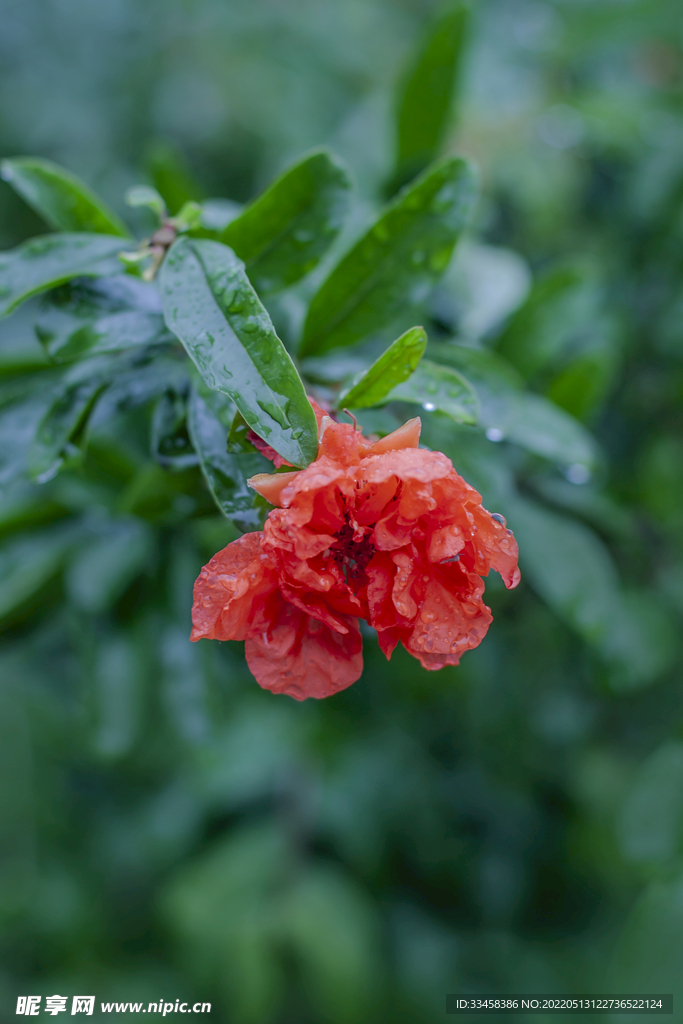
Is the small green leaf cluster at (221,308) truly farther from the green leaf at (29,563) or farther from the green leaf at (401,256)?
the green leaf at (29,563)

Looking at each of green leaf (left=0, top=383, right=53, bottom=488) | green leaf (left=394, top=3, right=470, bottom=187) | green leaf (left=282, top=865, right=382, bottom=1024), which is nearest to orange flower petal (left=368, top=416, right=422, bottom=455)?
green leaf (left=0, top=383, right=53, bottom=488)

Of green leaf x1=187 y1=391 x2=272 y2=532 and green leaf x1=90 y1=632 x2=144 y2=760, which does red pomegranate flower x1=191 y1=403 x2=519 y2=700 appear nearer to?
green leaf x1=187 y1=391 x2=272 y2=532

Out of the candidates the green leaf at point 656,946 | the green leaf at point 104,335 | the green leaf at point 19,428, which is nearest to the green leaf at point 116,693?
the green leaf at point 19,428

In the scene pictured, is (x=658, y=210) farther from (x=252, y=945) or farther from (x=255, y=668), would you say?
(x=252, y=945)

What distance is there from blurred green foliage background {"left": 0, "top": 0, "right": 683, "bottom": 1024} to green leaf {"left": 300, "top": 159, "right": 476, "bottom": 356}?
0.62 ft

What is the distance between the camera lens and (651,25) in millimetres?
2070

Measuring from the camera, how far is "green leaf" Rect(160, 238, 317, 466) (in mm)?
771

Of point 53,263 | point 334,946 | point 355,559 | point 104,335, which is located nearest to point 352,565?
point 355,559

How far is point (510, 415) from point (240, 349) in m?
0.47

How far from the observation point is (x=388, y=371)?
0.84 metres

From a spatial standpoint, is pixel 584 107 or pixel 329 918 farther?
pixel 329 918

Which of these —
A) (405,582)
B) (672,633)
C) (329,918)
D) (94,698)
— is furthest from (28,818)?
(405,582)

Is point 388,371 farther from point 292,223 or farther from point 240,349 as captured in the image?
point 292,223

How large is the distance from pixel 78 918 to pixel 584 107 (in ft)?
10.7
